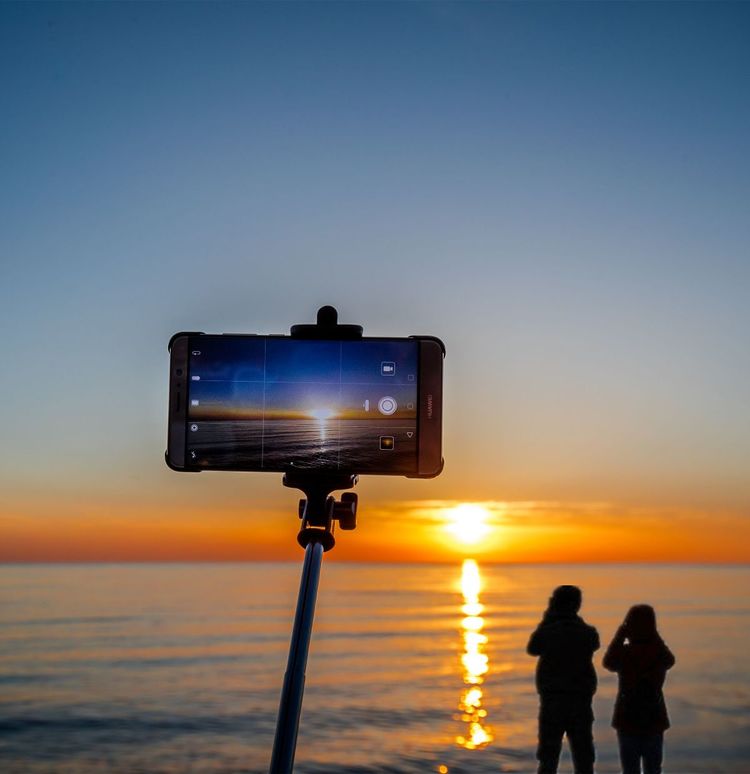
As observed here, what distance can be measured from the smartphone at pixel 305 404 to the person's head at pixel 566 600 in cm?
497

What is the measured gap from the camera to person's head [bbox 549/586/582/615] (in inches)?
299

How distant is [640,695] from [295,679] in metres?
6.00

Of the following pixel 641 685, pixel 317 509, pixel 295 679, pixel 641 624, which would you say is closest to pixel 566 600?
pixel 641 624

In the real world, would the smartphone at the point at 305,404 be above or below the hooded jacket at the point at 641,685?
above

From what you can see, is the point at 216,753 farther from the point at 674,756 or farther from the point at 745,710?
the point at 745,710

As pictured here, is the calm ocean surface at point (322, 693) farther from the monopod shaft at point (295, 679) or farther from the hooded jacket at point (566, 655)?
the monopod shaft at point (295, 679)

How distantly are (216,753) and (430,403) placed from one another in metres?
19.9

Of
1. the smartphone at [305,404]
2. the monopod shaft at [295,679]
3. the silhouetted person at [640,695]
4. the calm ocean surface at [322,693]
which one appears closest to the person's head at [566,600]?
the silhouetted person at [640,695]

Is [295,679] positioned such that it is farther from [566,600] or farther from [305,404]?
[566,600]

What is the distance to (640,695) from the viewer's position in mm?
7504

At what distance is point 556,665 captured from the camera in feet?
24.7

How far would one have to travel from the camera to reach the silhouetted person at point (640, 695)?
747 centimetres

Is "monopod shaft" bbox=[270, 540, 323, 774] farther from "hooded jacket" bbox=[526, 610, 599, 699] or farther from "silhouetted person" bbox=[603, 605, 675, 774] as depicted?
"silhouetted person" bbox=[603, 605, 675, 774]

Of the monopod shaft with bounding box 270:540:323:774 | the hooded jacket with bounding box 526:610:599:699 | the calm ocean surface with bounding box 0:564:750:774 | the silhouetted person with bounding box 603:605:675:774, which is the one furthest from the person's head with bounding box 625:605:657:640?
the calm ocean surface with bounding box 0:564:750:774
